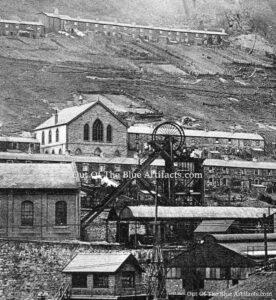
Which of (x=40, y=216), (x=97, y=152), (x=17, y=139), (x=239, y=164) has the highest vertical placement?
(x=17, y=139)

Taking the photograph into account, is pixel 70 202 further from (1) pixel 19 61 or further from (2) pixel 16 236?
Result: (1) pixel 19 61

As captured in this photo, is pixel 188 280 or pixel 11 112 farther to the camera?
pixel 11 112

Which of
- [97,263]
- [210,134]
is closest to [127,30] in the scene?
[210,134]

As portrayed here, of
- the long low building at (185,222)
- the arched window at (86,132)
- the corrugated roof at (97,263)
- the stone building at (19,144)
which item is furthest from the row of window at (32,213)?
the arched window at (86,132)

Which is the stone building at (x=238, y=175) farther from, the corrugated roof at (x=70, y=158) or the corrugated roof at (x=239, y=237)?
the corrugated roof at (x=239, y=237)

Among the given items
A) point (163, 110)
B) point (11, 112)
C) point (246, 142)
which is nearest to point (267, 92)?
point (163, 110)

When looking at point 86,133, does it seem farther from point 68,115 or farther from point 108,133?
point 68,115
